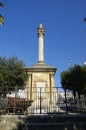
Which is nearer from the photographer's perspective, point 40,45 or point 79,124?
point 79,124

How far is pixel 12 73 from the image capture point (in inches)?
1570

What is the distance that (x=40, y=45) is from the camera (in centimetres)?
2839

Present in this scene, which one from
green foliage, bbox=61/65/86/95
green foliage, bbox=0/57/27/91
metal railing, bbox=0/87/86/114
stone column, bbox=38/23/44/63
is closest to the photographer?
metal railing, bbox=0/87/86/114

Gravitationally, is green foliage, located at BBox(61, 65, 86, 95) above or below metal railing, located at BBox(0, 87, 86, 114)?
above

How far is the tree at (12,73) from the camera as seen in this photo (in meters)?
39.1

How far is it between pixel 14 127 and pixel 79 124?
3411mm

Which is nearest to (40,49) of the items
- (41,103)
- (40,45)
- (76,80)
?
(40,45)

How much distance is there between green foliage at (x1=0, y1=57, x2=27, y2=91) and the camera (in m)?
39.1

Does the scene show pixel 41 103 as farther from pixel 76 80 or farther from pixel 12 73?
pixel 76 80

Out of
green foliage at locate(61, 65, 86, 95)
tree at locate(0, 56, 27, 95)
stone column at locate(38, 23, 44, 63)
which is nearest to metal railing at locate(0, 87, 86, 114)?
stone column at locate(38, 23, 44, 63)

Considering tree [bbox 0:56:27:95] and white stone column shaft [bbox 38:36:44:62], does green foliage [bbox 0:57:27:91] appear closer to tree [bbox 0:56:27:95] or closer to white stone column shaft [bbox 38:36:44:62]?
tree [bbox 0:56:27:95]

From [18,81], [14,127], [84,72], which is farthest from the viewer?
[84,72]

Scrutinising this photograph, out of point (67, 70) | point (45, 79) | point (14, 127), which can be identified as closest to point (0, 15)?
point (14, 127)

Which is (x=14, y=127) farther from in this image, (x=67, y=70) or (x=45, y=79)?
(x=67, y=70)
